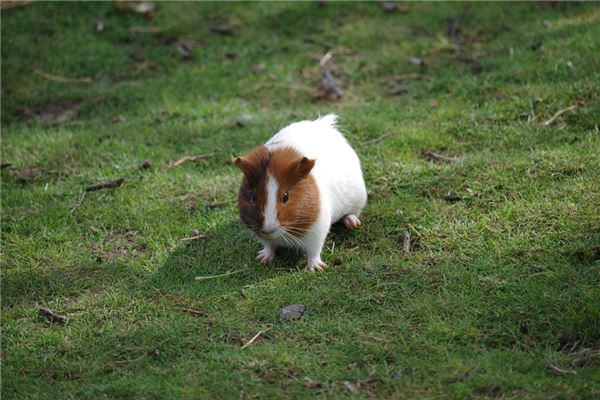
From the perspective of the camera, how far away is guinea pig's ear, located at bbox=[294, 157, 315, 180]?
15.5 feet

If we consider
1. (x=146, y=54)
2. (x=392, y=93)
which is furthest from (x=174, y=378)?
(x=146, y=54)

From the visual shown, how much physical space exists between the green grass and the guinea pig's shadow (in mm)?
16

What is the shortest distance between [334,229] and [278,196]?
0.91 metres

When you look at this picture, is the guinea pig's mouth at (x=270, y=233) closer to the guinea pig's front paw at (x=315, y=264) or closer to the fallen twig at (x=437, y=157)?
the guinea pig's front paw at (x=315, y=264)

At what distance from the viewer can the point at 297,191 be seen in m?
4.79

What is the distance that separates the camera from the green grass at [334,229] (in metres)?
4.17

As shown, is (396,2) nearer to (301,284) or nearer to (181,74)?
(181,74)

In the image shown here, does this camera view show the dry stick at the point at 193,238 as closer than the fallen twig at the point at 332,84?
Yes

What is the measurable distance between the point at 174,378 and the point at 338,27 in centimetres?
551

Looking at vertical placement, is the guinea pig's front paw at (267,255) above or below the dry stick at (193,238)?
above

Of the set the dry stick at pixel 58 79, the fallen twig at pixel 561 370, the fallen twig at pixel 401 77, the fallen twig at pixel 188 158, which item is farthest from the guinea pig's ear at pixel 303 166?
the dry stick at pixel 58 79

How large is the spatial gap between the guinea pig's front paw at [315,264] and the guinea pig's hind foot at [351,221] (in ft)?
1.68

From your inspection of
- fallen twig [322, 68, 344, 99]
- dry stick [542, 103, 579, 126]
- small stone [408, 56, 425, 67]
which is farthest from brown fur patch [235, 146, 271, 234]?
small stone [408, 56, 425, 67]

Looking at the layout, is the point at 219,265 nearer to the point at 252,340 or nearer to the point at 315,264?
the point at 315,264
